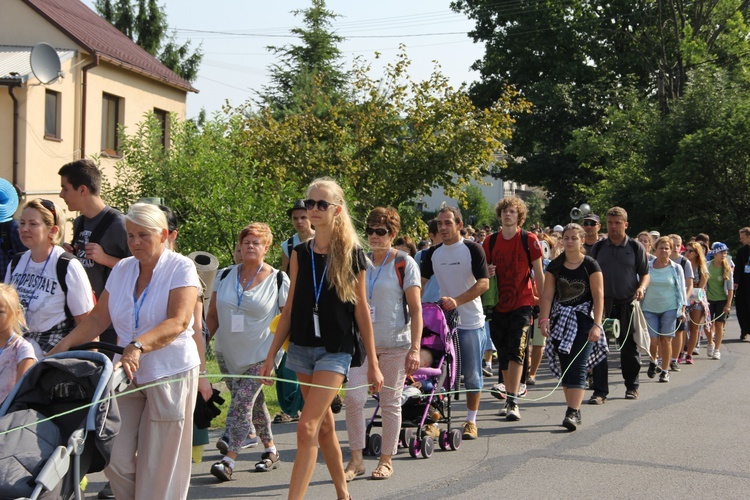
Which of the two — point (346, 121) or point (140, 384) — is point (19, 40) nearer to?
point (346, 121)

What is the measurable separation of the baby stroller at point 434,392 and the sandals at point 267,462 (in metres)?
0.87

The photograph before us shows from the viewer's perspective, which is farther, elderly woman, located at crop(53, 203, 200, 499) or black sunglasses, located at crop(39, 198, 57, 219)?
black sunglasses, located at crop(39, 198, 57, 219)

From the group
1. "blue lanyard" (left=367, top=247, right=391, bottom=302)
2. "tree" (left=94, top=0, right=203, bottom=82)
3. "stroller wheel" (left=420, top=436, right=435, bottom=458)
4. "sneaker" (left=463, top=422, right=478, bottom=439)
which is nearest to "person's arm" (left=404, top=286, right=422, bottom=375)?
"blue lanyard" (left=367, top=247, right=391, bottom=302)

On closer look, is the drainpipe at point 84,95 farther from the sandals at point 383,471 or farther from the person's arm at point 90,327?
the person's arm at point 90,327

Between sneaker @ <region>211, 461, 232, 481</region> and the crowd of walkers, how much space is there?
0.05 ft

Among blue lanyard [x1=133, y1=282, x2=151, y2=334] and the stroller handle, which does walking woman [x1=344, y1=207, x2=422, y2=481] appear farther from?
the stroller handle

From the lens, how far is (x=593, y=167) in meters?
44.0

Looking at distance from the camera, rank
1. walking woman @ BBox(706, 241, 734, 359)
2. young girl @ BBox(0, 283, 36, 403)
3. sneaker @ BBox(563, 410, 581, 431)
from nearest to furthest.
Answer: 1. young girl @ BBox(0, 283, 36, 403)
2. sneaker @ BBox(563, 410, 581, 431)
3. walking woman @ BBox(706, 241, 734, 359)

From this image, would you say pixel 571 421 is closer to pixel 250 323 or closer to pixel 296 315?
pixel 250 323

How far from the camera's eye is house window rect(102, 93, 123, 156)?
90.7 ft

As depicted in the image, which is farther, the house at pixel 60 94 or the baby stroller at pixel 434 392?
the house at pixel 60 94

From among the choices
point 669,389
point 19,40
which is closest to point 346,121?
point 669,389

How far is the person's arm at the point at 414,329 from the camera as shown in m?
6.93

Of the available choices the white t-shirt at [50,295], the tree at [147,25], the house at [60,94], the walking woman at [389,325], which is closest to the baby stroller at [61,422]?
the white t-shirt at [50,295]
